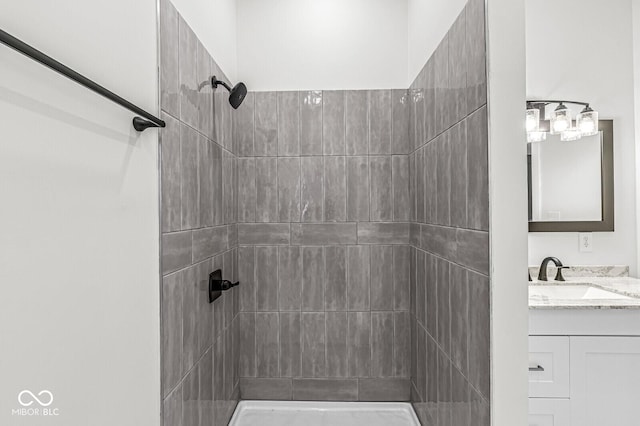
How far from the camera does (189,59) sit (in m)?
1.64

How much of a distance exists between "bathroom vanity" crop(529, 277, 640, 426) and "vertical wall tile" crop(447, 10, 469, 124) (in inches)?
41.5

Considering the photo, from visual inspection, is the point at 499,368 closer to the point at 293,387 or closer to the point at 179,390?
the point at 179,390

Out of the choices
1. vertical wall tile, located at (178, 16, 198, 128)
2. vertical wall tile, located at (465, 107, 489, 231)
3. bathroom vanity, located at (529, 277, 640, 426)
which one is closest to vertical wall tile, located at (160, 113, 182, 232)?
vertical wall tile, located at (178, 16, 198, 128)

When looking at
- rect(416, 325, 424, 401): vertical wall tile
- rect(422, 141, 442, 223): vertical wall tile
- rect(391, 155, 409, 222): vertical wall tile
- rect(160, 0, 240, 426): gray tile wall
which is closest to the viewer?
rect(160, 0, 240, 426): gray tile wall

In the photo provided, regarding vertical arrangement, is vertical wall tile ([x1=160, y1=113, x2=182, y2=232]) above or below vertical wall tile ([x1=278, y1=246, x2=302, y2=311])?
above

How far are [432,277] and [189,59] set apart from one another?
1.37 m

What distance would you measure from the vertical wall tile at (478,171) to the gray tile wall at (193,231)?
3.27 ft

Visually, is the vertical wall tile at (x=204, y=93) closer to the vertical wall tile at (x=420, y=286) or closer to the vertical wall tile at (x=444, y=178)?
the vertical wall tile at (x=444, y=178)

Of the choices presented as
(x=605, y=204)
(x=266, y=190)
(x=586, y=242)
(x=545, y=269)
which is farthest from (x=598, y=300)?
(x=266, y=190)

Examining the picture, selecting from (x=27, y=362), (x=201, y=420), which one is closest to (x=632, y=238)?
(x=201, y=420)

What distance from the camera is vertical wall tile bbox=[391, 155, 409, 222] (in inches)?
98.8

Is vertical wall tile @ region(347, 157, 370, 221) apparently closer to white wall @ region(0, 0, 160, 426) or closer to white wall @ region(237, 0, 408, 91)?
white wall @ region(237, 0, 408, 91)

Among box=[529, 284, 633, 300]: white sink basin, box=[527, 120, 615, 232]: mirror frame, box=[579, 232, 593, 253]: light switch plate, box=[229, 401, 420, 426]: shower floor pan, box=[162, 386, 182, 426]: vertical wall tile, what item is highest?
box=[527, 120, 615, 232]: mirror frame

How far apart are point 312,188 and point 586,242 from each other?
1698 mm
